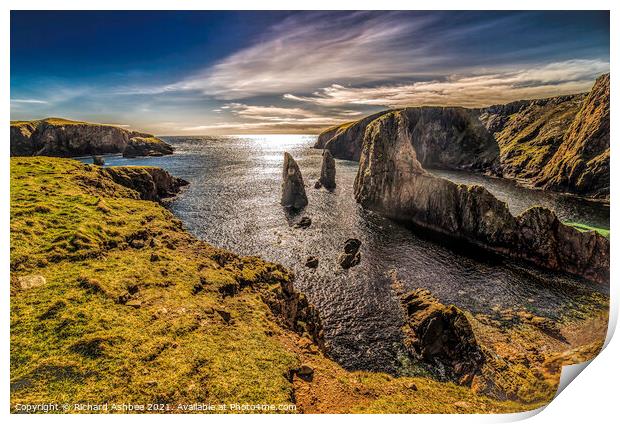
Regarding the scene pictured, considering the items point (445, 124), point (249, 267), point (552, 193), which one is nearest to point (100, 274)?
point (249, 267)

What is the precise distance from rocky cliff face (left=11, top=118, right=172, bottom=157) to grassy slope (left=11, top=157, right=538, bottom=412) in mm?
36272

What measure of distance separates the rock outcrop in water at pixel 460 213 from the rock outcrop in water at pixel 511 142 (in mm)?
14305

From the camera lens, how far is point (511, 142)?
114 m

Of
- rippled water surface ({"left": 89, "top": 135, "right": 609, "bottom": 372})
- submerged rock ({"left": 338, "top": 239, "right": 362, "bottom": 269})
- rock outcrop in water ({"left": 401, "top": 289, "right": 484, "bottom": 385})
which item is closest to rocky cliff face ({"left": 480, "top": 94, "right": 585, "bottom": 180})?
rippled water surface ({"left": 89, "top": 135, "right": 609, "bottom": 372})

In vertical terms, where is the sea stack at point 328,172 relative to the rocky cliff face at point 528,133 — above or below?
below

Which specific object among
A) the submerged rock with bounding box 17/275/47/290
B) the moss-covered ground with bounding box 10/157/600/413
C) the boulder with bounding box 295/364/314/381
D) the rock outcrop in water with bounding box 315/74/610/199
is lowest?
the boulder with bounding box 295/364/314/381

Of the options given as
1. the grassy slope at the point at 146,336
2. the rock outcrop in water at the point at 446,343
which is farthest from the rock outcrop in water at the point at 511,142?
the grassy slope at the point at 146,336

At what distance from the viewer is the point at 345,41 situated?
1666cm

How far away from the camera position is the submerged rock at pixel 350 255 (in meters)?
37.7

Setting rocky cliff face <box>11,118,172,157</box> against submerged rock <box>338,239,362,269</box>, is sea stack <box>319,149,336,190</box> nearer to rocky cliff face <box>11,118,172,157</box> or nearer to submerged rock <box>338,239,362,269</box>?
submerged rock <box>338,239,362,269</box>

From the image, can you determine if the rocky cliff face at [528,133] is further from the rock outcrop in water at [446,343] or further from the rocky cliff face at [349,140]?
the rock outcrop in water at [446,343]

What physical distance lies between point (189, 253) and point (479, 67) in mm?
24488

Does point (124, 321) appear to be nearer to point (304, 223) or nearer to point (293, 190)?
point (304, 223)

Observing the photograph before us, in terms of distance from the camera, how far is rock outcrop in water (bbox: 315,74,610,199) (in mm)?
62394
